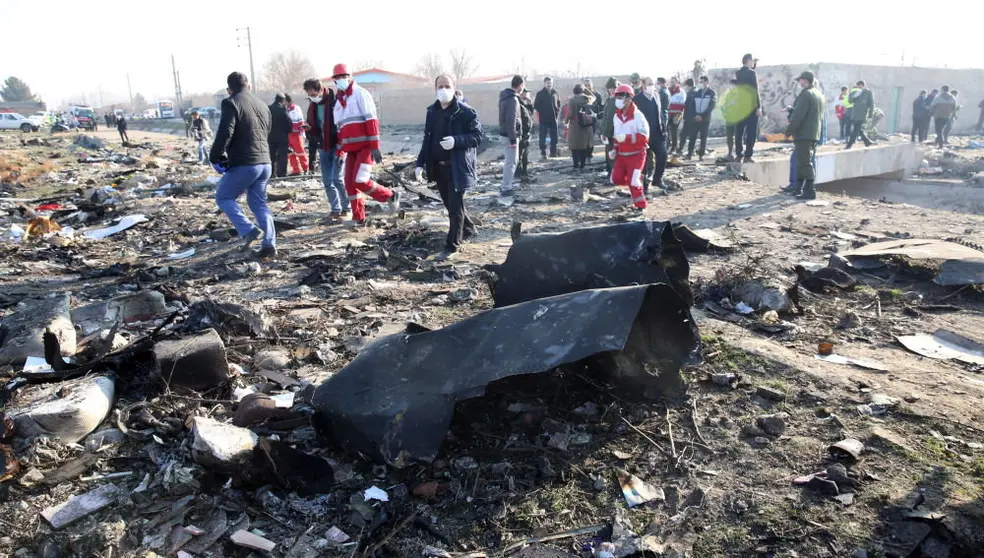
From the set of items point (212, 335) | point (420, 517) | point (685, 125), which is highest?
point (685, 125)

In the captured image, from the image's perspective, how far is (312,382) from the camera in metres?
3.53

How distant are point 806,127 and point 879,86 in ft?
66.5

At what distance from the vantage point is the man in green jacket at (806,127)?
28.7ft

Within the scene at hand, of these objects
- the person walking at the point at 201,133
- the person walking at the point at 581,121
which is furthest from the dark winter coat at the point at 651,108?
the person walking at the point at 201,133

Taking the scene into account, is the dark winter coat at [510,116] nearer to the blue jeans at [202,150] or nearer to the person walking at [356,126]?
the person walking at [356,126]

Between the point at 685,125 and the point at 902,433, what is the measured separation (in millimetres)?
11423

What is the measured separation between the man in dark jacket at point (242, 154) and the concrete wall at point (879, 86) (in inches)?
780

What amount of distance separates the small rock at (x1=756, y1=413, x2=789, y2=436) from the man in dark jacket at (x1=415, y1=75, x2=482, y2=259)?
3.84 m

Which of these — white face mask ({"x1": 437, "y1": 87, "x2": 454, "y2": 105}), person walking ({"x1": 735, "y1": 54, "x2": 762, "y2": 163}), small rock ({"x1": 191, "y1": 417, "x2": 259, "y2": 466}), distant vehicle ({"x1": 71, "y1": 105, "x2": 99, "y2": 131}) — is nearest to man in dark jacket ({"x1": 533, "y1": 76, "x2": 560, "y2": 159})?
person walking ({"x1": 735, "y1": 54, "x2": 762, "y2": 163})

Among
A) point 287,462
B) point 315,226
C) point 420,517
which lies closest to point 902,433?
point 420,517

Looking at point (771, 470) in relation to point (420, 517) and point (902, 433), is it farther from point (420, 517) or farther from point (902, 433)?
point (420, 517)

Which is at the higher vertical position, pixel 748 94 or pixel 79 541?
pixel 748 94

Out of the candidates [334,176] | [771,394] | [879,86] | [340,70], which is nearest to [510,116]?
[334,176]

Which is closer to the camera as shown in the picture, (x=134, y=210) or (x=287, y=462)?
(x=287, y=462)
